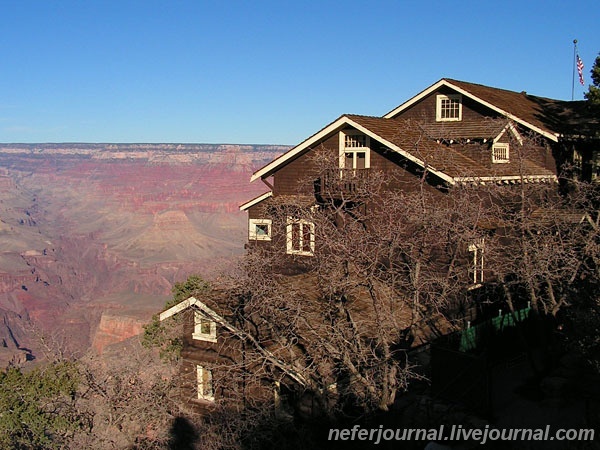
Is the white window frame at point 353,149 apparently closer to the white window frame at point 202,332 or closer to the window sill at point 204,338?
the white window frame at point 202,332

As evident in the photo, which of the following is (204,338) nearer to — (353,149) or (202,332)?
(202,332)

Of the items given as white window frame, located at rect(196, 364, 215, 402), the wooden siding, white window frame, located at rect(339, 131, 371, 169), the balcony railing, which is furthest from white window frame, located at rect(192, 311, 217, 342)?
the wooden siding

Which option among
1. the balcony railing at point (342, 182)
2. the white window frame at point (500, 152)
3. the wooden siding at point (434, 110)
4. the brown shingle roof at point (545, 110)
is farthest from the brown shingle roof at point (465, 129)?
the balcony railing at point (342, 182)

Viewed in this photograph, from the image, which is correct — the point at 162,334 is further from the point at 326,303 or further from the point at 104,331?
the point at 104,331

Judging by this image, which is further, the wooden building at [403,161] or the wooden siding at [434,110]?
the wooden siding at [434,110]

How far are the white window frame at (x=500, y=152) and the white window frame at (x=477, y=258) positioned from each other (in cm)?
472

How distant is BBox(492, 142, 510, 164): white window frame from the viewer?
23594mm

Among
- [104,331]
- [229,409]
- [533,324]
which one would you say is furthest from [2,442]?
[104,331]

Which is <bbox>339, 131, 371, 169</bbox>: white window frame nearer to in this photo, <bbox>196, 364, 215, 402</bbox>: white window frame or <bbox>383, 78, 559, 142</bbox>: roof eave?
<bbox>383, 78, 559, 142</bbox>: roof eave

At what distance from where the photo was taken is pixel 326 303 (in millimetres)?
15422

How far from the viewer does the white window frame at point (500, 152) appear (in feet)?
77.4

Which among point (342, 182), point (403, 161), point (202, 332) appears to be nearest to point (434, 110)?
point (403, 161)

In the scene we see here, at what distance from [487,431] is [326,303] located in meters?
4.81

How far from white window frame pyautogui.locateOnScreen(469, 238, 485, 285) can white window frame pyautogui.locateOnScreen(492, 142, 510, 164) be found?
4.72m
